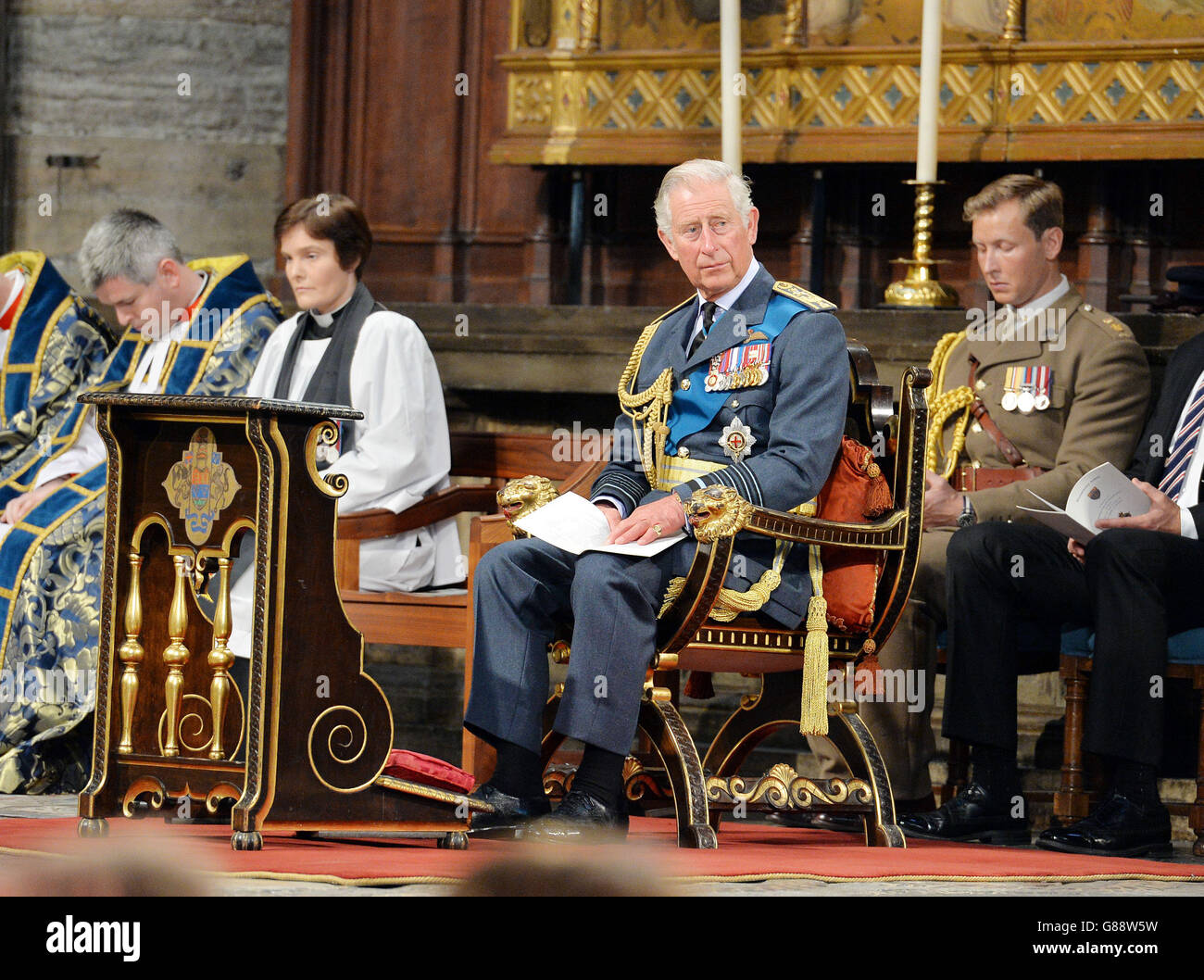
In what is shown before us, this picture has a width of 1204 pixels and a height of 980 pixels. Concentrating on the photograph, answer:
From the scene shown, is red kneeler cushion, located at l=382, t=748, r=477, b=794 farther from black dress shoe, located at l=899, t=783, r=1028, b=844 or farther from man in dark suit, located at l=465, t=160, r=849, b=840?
black dress shoe, located at l=899, t=783, r=1028, b=844

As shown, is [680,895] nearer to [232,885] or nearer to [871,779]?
[232,885]

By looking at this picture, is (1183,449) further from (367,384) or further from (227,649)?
(227,649)

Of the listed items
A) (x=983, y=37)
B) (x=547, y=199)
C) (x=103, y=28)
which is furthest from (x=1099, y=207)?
(x=103, y=28)

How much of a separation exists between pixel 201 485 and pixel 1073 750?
2001mm

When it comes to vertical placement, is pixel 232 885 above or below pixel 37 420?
below

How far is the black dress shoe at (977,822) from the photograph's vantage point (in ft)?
14.6

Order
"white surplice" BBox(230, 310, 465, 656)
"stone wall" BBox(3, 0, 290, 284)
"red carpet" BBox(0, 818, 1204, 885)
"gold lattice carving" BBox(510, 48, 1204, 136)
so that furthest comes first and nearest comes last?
"stone wall" BBox(3, 0, 290, 284)
"gold lattice carving" BBox(510, 48, 1204, 136)
"white surplice" BBox(230, 310, 465, 656)
"red carpet" BBox(0, 818, 1204, 885)

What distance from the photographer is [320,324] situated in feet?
17.7

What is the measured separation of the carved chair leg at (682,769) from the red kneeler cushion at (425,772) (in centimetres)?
40

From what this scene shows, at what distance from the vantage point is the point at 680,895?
2.87 meters

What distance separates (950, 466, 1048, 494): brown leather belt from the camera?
15.9ft

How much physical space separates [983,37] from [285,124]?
2627 millimetres

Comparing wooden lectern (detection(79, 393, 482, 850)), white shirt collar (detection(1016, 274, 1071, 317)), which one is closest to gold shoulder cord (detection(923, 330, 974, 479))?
white shirt collar (detection(1016, 274, 1071, 317))

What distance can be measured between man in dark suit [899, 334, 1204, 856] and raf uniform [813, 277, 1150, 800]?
0.34 feet
